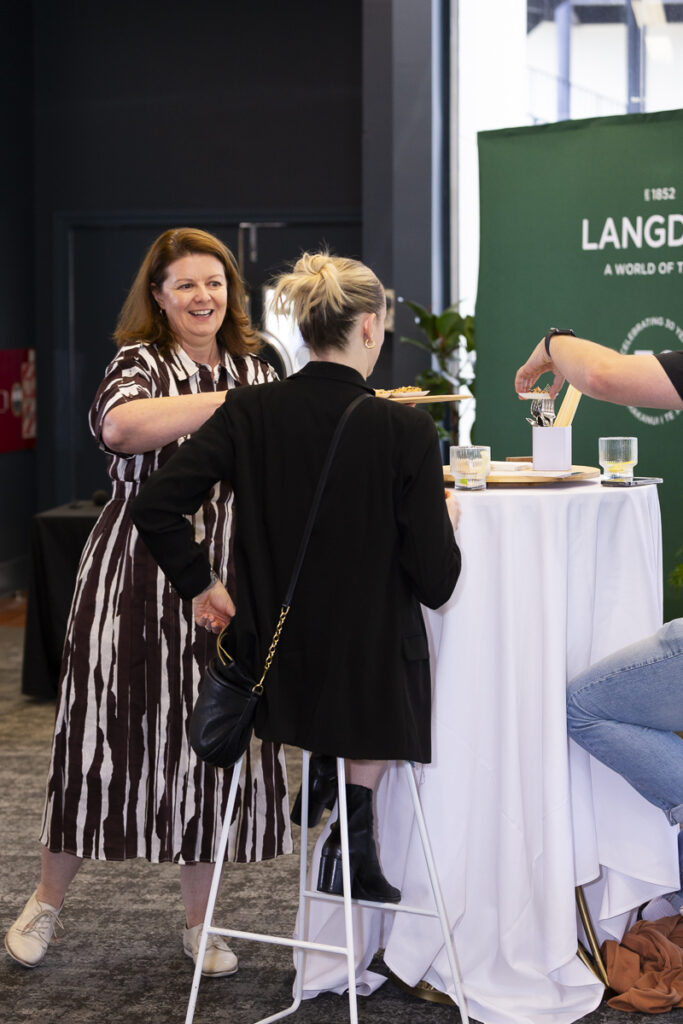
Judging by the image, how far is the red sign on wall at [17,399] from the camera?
7.77m

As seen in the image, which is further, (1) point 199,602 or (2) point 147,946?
(2) point 147,946

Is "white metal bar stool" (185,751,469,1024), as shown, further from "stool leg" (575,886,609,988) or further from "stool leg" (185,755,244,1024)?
"stool leg" (575,886,609,988)

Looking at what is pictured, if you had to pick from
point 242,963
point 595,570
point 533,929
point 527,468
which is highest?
point 527,468

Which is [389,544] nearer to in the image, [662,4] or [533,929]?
[533,929]

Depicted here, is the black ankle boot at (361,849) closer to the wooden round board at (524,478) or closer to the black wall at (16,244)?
the wooden round board at (524,478)

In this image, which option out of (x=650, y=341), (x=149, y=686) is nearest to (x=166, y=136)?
(x=650, y=341)

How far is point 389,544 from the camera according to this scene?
6.57 ft

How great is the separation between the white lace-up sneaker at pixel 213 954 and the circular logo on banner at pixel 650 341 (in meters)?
2.50

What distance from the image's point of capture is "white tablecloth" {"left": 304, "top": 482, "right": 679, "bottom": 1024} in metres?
2.34

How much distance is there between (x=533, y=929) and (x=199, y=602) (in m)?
0.92

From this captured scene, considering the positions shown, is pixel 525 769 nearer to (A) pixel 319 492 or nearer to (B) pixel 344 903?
(B) pixel 344 903

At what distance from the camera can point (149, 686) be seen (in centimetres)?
258

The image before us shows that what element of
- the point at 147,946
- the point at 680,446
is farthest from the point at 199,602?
the point at 680,446

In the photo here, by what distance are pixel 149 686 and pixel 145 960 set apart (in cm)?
63
